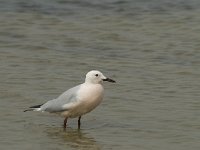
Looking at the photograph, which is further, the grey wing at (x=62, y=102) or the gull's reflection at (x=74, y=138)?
the grey wing at (x=62, y=102)

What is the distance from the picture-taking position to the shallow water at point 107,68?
30.9ft

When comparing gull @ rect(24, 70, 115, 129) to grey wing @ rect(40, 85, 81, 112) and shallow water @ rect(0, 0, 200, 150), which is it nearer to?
grey wing @ rect(40, 85, 81, 112)

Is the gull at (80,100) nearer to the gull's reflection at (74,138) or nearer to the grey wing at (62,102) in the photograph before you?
the grey wing at (62,102)

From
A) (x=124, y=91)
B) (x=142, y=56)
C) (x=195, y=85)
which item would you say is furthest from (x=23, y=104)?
(x=142, y=56)

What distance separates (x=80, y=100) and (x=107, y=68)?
3310 mm

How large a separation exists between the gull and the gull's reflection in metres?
0.21

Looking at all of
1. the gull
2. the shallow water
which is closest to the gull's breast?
the gull

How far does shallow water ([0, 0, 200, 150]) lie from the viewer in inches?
370

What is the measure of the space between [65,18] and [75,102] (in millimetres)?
8054

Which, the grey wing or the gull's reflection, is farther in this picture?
the grey wing

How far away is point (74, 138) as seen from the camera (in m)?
9.49

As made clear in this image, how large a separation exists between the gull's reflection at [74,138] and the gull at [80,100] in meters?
0.21

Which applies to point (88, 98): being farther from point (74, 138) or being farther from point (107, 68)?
point (107, 68)

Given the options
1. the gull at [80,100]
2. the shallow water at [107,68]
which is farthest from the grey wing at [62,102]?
the shallow water at [107,68]
